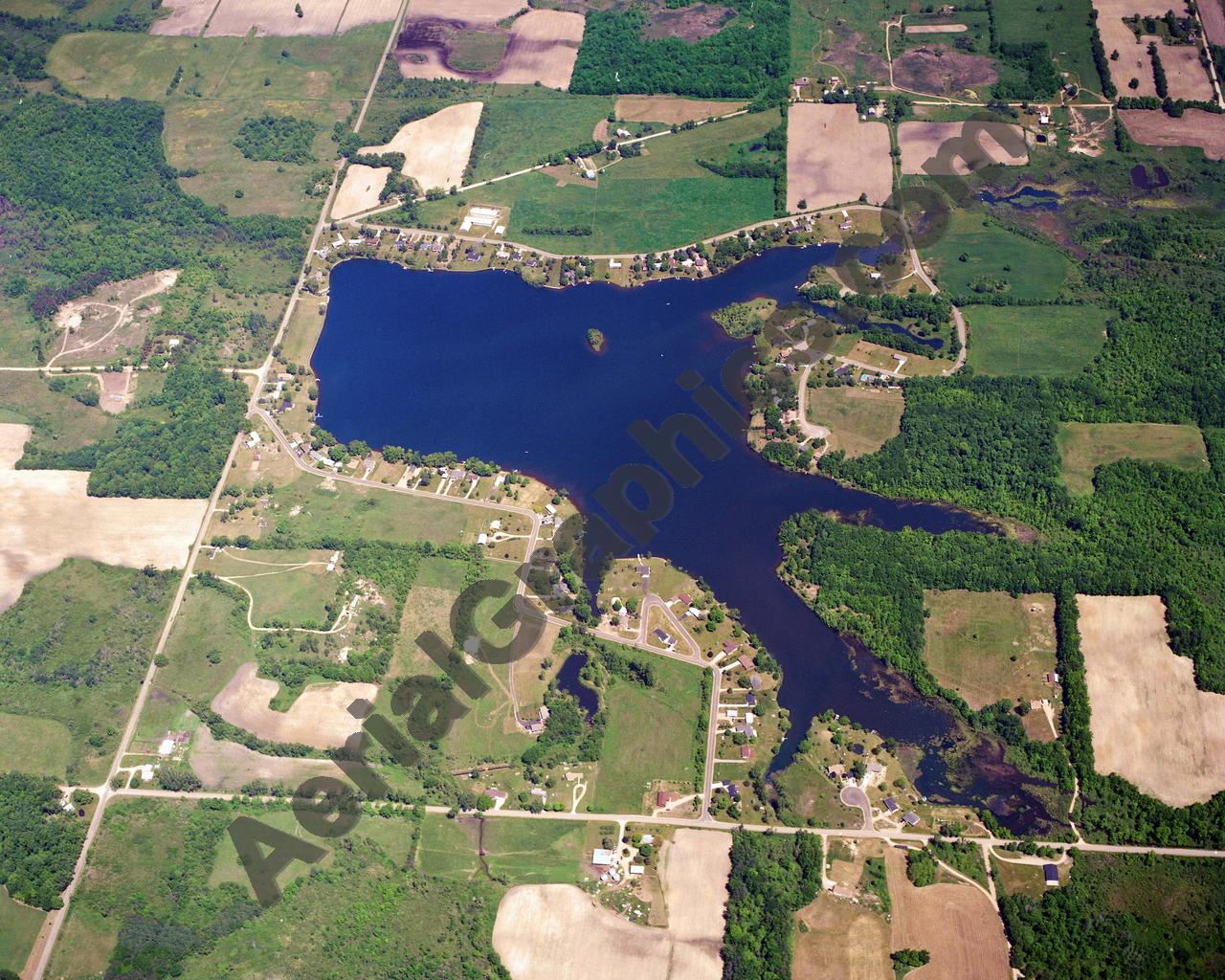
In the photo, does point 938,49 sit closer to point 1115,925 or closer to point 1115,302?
point 1115,302

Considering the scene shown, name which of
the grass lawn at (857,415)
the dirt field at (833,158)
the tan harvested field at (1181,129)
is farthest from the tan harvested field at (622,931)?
the tan harvested field at (1181,129)

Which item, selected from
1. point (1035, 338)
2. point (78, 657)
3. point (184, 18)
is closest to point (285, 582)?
point (78, 657)

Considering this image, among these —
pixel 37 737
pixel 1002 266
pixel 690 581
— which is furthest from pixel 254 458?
pixel 1002 266

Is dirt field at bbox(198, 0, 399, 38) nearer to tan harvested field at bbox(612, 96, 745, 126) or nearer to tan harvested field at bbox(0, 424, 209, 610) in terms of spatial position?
tan harvested field at bbox(612, 96, 745, 126)

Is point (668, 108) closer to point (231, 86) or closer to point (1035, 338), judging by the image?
point (1035, 338)

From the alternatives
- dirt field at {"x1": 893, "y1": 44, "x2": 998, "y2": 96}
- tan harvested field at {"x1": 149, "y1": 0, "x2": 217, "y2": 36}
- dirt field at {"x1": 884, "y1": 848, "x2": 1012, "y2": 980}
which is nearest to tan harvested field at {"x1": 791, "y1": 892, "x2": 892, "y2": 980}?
dirt field at {"x1": 884, "y1": 848, "x2": 1012, "y2": 980}
